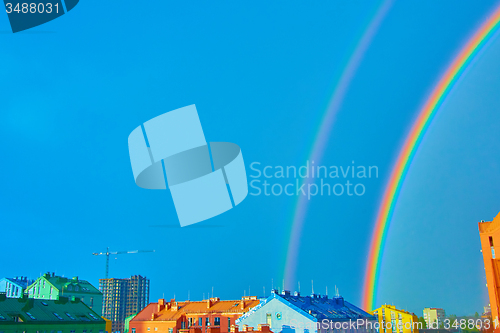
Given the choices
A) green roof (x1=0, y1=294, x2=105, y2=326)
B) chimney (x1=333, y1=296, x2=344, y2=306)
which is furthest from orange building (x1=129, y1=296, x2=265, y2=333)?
green roof (x1=0, y1=294, x2=105, y2=326)

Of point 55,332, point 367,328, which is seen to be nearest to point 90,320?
point 55,332

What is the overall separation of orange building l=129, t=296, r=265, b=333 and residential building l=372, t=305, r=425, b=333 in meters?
21.2

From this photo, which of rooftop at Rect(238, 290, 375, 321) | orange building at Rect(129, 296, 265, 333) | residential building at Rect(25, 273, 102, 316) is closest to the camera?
rooftop at Rect(238, 290, 375, 321)

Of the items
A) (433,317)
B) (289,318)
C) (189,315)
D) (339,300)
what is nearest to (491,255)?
(289,318)

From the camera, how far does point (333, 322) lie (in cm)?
5659

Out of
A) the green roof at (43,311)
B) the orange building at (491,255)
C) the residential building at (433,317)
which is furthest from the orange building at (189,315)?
the residential building at (433,317)

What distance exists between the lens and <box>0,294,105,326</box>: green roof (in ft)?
172

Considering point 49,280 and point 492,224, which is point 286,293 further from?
point 49,280

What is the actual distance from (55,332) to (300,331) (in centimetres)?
2794

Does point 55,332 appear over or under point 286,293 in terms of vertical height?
under

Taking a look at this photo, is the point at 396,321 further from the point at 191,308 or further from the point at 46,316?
the point at 46,316

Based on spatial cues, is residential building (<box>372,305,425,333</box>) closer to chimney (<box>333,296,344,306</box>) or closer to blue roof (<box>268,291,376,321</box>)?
blue roof (<box>268,291,376,321</box>)

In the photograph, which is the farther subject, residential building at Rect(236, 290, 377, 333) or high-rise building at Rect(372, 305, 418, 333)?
high-rise building at Rect(372, 305, 418, 333)

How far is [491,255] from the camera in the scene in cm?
4219
